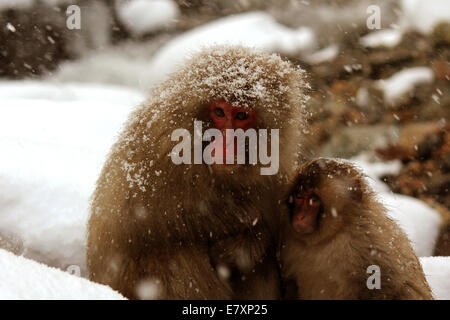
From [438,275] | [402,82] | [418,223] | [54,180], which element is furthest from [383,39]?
[54,180]

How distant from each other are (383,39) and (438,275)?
17.2ft

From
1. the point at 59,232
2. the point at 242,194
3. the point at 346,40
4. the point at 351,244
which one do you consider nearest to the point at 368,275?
the point at 351,244

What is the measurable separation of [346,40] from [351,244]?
5.52 m

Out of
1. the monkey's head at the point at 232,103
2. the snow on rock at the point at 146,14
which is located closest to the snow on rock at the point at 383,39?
the snow on rock at the point at 146,14

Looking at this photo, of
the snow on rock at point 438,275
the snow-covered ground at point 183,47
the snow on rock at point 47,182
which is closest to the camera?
the snow on rock at point 438,275

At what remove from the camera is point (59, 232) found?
2203 millimetres

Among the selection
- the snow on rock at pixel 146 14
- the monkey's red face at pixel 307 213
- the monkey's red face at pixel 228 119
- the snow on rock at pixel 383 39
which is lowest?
the monkey's red face at pixel 307 213

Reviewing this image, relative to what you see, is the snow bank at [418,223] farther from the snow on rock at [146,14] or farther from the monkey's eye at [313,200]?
the snow on rock at [146,14]

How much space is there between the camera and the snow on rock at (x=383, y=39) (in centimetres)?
672

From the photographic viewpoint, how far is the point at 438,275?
2.09 m

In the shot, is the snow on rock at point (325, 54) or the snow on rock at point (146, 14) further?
the snow on rock at point (146, 14)

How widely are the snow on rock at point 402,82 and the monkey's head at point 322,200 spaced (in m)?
4.91

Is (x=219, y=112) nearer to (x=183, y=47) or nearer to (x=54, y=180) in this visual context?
(x=54, y=180)

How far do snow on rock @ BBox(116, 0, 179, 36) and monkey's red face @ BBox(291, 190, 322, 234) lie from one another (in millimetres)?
6915
